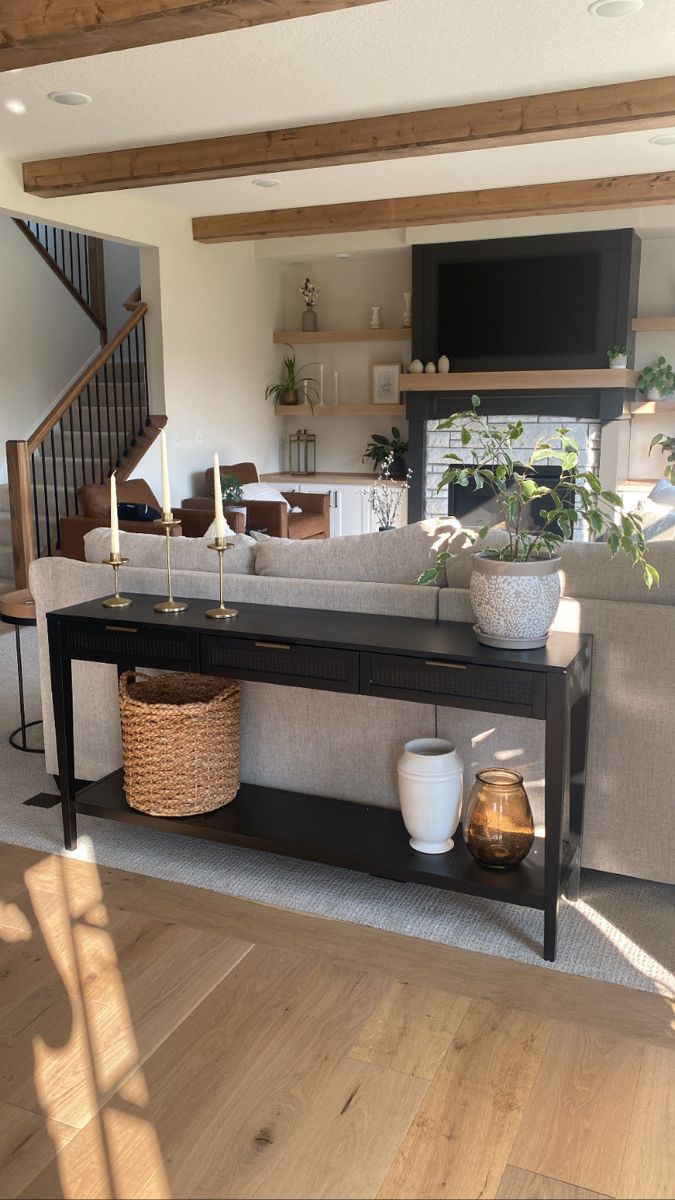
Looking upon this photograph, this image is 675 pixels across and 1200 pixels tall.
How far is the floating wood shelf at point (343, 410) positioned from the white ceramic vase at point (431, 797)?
624 centimetres

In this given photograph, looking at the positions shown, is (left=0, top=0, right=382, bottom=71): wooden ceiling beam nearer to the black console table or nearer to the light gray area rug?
the black console table

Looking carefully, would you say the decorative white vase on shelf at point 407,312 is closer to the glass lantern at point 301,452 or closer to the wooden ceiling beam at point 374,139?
the glass lantern at point 301,452

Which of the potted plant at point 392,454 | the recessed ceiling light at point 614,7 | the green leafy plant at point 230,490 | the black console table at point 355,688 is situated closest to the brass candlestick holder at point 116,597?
the black console table at point 355,688

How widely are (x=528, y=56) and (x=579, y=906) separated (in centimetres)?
347

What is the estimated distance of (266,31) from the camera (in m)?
3.73

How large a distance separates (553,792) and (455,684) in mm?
343

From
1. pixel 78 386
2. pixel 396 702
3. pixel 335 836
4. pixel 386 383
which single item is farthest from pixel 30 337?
pixel 335 836

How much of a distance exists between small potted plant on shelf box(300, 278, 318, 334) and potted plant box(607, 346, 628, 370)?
2.85m

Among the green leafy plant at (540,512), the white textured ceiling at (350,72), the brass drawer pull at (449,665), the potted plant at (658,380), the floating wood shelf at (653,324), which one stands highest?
the white textured ceiling at (350,72)

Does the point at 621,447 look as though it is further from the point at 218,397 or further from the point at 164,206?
the point at 164,206

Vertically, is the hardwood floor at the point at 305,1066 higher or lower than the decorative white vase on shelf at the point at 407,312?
lower

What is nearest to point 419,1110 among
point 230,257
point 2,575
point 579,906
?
point 579,906

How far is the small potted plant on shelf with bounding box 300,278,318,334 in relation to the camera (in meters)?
8.80

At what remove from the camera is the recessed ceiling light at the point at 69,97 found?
445 centimetres
